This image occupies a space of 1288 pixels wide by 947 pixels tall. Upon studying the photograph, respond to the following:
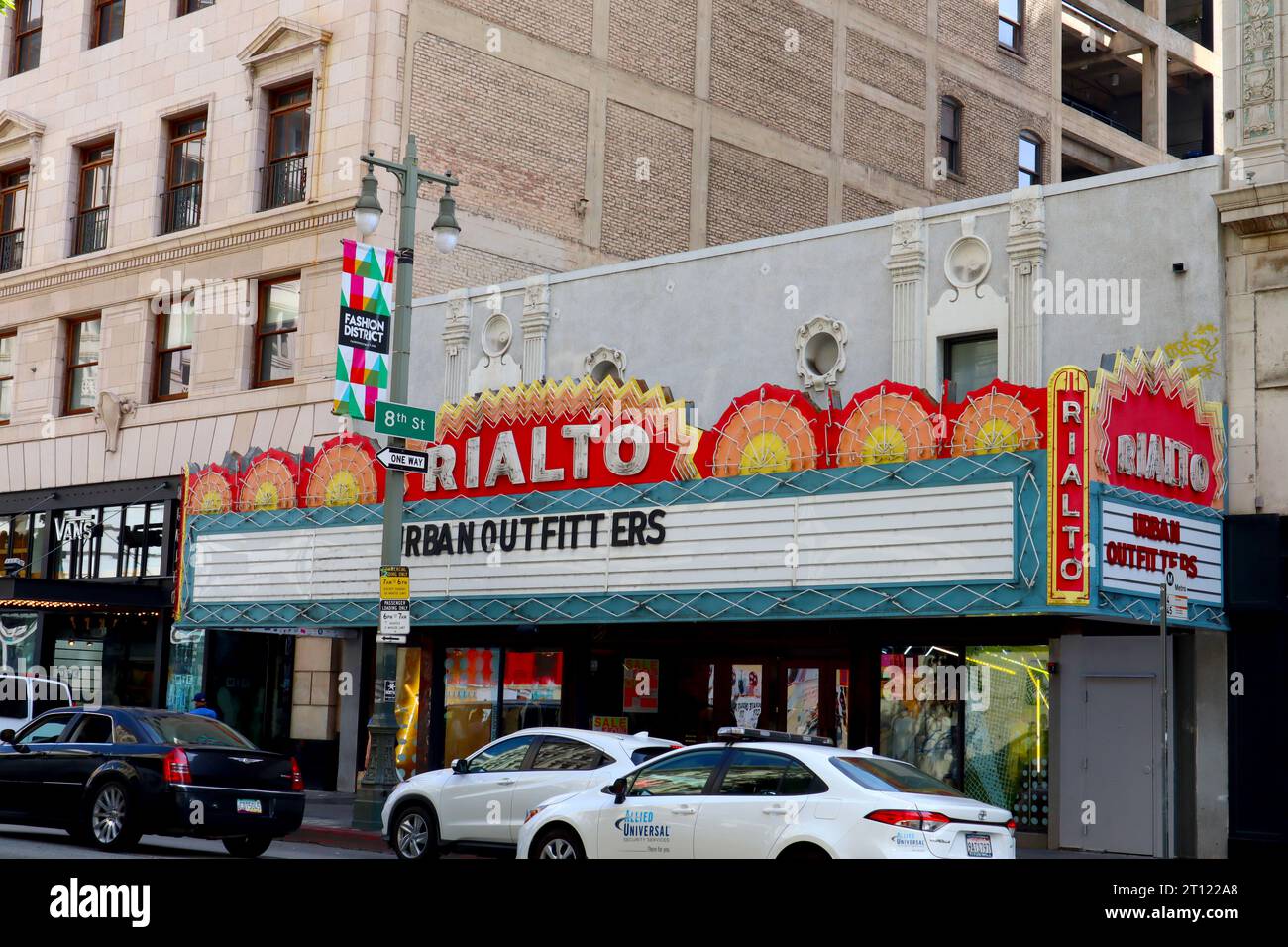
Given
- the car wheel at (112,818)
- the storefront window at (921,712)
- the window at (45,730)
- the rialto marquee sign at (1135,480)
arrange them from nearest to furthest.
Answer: the car wheel at (112,818) → the rialto marquee sign at (1135,480) → the window at (45,730) → the storefront window at (921,712)

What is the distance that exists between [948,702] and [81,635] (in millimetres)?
19665

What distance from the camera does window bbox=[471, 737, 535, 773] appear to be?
16.7 metres

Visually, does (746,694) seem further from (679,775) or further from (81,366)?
(81,366)

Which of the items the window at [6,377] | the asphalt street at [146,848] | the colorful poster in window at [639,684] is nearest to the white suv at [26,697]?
the asphalt street at [146,848]

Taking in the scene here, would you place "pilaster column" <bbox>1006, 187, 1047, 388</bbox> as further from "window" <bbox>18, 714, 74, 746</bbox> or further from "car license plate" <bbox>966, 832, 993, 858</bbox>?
"window" <bbox>18, 714, 74, 746</bbox>

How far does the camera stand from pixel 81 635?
108 ft

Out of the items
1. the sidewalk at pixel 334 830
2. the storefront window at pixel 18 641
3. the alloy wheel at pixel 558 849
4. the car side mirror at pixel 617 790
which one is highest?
the storefront window at pixel 18 641

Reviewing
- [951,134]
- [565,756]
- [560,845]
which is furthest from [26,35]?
[560,845]

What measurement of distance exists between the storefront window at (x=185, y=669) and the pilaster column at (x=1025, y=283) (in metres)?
17.0

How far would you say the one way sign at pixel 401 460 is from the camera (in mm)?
20391

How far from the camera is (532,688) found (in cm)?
2572

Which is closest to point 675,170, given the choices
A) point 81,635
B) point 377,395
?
point 377,395

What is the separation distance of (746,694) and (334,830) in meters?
6.40

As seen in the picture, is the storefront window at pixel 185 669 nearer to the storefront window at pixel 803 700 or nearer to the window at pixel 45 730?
the window at pixel 45 730
